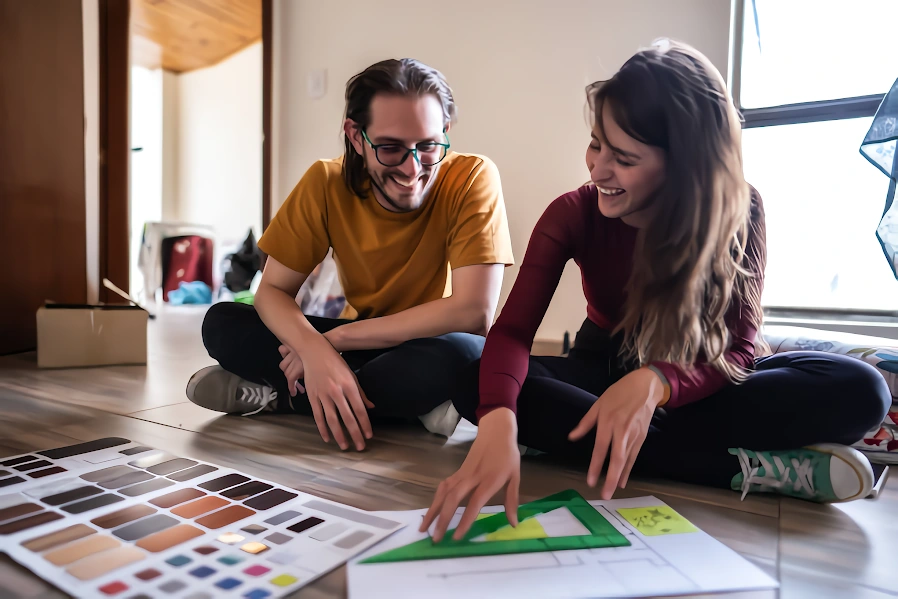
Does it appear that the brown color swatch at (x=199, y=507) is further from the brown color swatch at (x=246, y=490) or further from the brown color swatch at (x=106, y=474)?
the brown color swatch at (x=106, y=474)

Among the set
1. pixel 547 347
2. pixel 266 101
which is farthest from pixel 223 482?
pixel 266 101

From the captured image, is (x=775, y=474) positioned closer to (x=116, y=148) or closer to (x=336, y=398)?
(x=336, y=398)

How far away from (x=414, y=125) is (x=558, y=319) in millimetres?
1422

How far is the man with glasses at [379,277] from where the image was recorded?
1.03 m

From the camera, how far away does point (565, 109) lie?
2270mm

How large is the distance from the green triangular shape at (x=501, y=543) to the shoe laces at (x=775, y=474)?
25cm

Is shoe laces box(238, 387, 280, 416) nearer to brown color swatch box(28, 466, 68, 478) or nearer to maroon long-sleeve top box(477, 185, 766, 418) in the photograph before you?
brown color swatch box(28, 466, 68, 478)

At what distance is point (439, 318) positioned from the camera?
1059 mm

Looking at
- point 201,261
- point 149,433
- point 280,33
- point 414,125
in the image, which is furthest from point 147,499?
point 201,261

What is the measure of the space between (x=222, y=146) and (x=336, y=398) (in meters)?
3.39

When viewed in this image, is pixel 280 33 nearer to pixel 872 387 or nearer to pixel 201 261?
pixel 201 261

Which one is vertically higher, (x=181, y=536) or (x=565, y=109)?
(x=565, y=109)

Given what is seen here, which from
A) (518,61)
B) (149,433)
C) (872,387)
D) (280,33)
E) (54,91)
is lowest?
(149,433)

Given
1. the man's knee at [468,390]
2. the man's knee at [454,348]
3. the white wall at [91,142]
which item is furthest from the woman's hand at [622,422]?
the white wall at [91,142]
